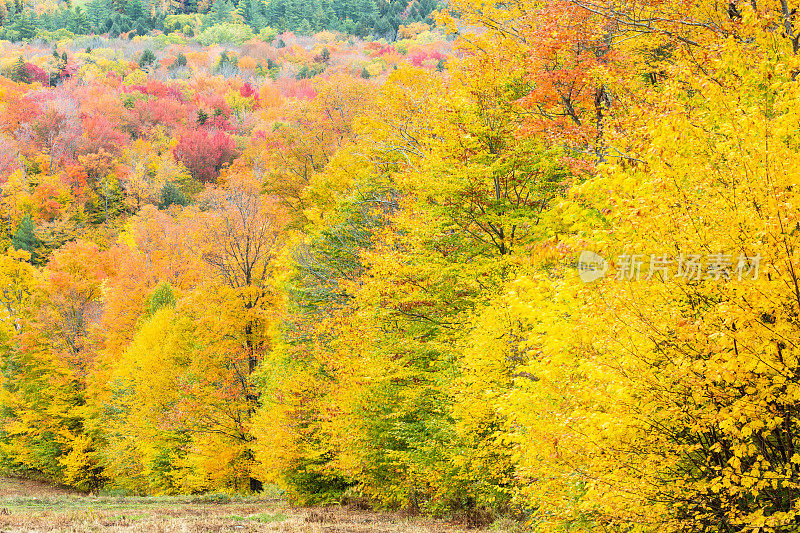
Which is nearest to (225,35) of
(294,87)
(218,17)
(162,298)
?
(218,17)

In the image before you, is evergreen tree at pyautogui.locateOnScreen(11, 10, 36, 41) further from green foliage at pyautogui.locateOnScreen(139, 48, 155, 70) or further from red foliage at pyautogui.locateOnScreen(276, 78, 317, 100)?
red foliage at pyautogui.locateOnScreen(276, 78, 317, 100)

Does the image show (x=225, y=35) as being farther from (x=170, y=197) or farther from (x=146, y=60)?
(x=170, y=197)

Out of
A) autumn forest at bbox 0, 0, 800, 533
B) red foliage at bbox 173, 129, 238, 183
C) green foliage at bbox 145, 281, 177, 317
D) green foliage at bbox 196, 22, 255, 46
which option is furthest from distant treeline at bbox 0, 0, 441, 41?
green foliage at bbox 145, 281, 177, 317

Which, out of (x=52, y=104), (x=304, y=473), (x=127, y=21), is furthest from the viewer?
(x=127, y=21)

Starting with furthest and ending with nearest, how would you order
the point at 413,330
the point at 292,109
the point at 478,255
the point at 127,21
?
the point at 127,21 → the point at 292,109 → the point at 413,330 → the point at 478,255

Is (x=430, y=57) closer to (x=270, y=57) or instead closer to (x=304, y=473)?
(x=270, y=57)

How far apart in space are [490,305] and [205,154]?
67.8 m

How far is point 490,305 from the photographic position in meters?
15.5

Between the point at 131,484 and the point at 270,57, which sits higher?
the point at 270,57

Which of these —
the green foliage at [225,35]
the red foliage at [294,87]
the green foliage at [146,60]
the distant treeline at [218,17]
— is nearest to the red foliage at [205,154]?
the red foliage at [294,87]

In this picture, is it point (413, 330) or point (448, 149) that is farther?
point (413, 330)

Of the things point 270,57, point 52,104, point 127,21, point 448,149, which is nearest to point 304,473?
point 448,149

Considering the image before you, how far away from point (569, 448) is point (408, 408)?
1028cm

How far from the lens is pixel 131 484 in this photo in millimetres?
37031
